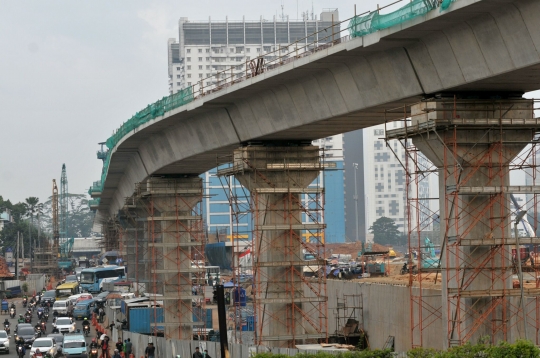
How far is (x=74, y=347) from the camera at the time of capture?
51906 millimetres

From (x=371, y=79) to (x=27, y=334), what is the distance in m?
35.2

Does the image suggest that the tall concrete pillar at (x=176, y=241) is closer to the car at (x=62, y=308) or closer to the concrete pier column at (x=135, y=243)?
the concrete pier column at (x=135, y=243)

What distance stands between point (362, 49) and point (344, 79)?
266 cm

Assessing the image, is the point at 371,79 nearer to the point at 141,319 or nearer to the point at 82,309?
the point at 141,319

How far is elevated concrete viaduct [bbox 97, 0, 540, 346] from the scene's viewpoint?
79.2 ft

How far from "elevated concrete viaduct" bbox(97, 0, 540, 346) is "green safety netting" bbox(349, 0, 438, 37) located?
214 millimetres

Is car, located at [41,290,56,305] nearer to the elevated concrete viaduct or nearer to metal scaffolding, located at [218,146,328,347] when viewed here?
the elevated concrete viaduct

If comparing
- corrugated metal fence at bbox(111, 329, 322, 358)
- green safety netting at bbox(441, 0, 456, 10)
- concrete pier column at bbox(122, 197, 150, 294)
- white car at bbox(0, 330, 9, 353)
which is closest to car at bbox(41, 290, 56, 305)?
concrete pier column at bbox(122, 197, 150, 294)

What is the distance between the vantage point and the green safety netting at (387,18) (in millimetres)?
25391

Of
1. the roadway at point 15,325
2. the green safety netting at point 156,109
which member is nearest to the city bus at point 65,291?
the roadway at point 15,325

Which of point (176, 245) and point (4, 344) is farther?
point (176, 245)

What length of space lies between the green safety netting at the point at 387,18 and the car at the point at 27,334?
115ft

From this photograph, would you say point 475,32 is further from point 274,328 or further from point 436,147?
point 274,328

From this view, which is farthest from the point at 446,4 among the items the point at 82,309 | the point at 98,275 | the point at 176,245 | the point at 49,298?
the point at 98,275
